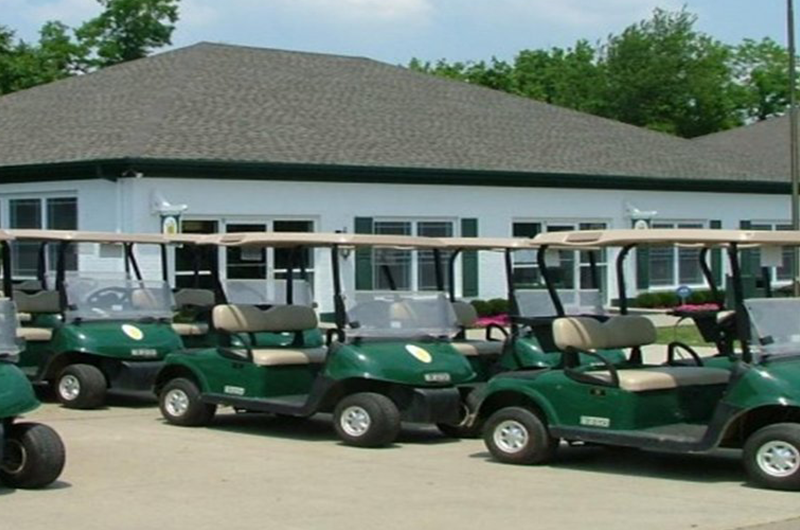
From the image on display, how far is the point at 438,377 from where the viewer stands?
12.5m

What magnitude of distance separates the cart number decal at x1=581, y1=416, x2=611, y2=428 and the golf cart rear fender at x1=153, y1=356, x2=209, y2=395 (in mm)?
3733

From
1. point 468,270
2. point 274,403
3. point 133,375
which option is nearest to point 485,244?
point 274,403

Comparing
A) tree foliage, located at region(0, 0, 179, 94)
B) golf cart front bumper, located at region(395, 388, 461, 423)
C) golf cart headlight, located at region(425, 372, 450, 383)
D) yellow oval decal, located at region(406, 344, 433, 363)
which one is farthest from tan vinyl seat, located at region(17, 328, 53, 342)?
tree foliage, located at region(0, 0, 179, 94)

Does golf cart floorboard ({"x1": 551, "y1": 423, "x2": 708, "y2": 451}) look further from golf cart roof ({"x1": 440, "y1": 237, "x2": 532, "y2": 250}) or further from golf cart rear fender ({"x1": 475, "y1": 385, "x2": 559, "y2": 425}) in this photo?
golf cart roof ({"x1": 440, "y1": 237, "x2": 532, "y2": 250})

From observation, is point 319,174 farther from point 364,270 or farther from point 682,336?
point 364,270

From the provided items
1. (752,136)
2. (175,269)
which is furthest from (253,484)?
(752,136)

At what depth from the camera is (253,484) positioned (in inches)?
411

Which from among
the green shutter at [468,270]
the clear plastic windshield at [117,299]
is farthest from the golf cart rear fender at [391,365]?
the green shutter at [468,270]

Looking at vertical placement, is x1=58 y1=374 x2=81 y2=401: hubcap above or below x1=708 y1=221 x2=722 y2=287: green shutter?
below

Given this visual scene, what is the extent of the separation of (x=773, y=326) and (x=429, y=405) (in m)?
2.89

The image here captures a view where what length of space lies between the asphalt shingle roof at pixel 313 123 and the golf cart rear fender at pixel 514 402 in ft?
40.5

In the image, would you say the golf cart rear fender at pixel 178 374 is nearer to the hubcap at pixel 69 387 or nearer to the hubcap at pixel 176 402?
the hubcap at pixel 176 402

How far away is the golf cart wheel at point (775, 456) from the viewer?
10.1m

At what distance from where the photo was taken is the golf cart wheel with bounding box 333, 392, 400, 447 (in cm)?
1215
